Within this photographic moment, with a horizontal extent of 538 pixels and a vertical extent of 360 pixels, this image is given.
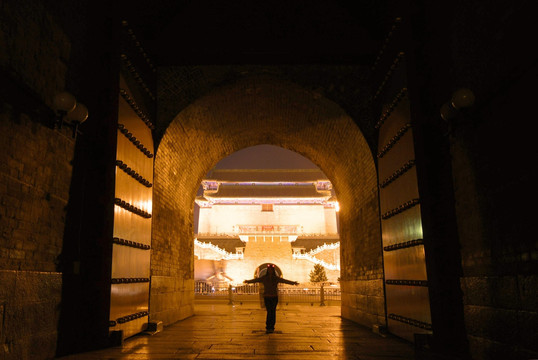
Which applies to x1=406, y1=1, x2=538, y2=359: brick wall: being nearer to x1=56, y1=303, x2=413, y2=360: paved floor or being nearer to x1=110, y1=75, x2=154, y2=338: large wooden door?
x1=56, y1=303, x2=413, y2=360: paved floor

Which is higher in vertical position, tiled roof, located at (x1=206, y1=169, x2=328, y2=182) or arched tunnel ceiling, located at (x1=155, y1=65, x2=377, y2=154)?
tiled roof, located at (x1=206, y1=169, x2=328, y2=182)

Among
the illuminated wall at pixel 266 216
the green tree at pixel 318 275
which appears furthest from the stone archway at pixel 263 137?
the illuminated wall at pixel 266 216

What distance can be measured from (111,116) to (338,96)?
454 centimetres

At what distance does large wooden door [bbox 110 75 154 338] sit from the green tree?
2088 cm

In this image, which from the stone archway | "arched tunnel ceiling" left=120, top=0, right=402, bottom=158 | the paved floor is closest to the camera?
the paved floor

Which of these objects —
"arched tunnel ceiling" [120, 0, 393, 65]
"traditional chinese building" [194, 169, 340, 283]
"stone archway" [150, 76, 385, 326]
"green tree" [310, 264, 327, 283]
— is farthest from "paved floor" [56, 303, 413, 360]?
"traditional chinese building" [194, 169, 340, 283]

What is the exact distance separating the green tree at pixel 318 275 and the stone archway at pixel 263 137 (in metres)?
16.4

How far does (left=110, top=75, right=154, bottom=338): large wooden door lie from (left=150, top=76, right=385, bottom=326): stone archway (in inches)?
22.7

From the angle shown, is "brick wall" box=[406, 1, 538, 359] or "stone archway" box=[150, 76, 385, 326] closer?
"brick wall" box=[406, 1, 538, 359]

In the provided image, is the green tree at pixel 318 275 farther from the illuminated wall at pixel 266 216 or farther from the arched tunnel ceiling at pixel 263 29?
the arched tunnel ceiling at pixel 263 29

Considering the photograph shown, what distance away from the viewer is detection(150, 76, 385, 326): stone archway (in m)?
8.63

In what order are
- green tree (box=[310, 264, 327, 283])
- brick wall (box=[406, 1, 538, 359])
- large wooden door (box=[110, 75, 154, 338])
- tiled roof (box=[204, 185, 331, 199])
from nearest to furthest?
1. brick wall (box=[406, 1, 538, 359])
2. large wooden door (box=[110, 75, 154, 338])
3. green tree (box=[310, 264, 327, 283])
4. tiled roof (box=[204, 185, 331, 199])

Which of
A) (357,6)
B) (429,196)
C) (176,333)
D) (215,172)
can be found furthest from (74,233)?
(215,172)

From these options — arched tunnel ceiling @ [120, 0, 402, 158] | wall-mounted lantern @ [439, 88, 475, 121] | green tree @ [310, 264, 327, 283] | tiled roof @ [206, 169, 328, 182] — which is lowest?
green tree @ [310, 264, 327, 283]
